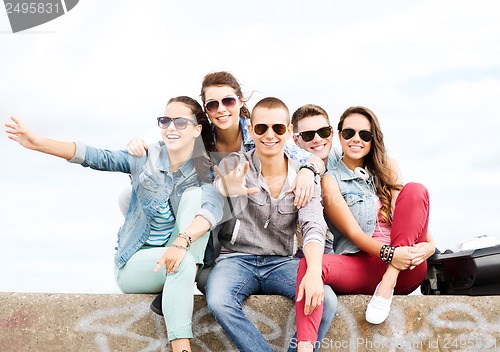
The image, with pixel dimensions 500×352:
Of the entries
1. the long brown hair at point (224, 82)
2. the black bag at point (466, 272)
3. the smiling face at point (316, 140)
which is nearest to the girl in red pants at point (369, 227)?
the smiling face at point (316, 140)

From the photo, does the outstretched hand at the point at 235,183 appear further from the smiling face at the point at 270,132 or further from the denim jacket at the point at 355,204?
the denim jacket at the point at 355,204

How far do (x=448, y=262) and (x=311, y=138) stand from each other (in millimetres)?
1497

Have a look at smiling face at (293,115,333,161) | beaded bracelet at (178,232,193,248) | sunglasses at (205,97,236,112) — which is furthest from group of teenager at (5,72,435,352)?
smiling face at (293,115,333,161)

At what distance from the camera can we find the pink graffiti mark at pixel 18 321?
452cm

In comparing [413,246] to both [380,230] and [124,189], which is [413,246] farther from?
[124,189]

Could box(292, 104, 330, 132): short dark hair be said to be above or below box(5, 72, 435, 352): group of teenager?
above

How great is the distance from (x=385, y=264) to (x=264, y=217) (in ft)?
3.07

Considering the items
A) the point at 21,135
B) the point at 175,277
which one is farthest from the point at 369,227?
the point at 21,135

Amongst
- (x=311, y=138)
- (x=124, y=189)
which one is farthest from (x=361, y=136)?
(x=124, y=189)

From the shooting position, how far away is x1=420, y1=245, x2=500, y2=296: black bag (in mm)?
4980

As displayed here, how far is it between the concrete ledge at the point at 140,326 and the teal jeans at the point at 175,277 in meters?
0.13

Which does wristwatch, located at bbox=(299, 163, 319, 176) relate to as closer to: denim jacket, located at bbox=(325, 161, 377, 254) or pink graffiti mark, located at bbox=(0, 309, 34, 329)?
denim jacket, located at bbox=(325, 161, 377, 254)

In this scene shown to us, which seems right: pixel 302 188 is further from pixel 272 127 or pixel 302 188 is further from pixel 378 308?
pixel 378 308

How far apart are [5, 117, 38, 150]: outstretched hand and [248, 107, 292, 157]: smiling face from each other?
148cm
